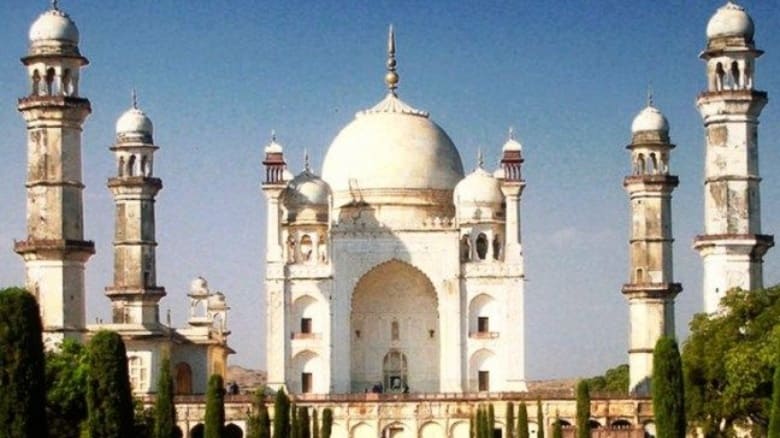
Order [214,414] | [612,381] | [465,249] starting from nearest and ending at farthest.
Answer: [214,414]
[465,249]
[612,381]

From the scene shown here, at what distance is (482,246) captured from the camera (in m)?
69.9

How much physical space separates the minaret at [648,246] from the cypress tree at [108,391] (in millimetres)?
33283

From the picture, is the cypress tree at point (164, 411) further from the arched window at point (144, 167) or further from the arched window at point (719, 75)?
the arched window at point (144, 167)

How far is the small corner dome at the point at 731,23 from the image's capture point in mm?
59469

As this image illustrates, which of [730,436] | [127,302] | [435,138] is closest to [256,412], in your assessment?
[730,436]

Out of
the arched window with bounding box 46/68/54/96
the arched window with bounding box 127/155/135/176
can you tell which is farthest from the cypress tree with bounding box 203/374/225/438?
the arched window with bounding box 127/155/135/176

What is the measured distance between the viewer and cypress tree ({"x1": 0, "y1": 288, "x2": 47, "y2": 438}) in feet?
104

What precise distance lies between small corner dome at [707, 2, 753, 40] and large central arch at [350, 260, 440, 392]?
15.5 m

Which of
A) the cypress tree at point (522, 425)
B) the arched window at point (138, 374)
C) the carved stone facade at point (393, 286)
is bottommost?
the cypress tree at point (522, 425)

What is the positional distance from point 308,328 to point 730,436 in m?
21.7

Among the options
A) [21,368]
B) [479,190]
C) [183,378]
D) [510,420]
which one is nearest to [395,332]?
[479,190]

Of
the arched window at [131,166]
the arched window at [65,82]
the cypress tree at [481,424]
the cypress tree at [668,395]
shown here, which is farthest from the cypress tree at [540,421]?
the arched window at [131,166]

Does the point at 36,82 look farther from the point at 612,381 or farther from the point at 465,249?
the point at 612,381

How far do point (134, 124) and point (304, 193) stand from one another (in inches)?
251
